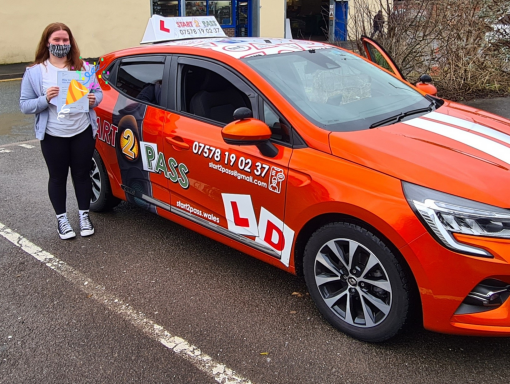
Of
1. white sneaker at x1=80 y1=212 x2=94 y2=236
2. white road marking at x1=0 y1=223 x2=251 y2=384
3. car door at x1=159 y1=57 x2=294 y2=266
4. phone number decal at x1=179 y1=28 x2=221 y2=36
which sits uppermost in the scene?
phone number decal at x1=179 y1=28 x2=221 y2=36

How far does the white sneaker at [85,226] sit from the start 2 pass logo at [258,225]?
1633 millimetres

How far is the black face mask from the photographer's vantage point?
4059 mm

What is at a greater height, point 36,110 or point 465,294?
point 36,110

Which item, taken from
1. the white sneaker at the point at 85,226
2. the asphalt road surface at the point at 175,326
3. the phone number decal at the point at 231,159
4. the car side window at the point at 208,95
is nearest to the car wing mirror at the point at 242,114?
the phone number decal at the point at 231,159

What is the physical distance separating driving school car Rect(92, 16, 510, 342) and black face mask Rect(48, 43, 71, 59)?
53cm

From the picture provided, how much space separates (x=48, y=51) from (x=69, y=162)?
912 millimetres

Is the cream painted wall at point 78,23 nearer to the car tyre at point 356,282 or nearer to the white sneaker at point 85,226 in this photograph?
the white sneaker at point 85,226

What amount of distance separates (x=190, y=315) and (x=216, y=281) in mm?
476

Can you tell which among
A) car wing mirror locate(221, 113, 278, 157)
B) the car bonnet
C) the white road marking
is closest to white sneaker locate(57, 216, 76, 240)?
the white road marking

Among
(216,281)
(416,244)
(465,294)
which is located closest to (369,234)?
(416,244)

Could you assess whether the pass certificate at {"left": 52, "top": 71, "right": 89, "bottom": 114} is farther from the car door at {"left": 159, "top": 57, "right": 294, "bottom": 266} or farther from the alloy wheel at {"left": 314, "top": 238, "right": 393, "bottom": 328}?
the alloy wheel at {"left": 314, "top": 238, "right": 393, "bottom": 328}

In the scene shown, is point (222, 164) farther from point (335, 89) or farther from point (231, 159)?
point (335, 89)

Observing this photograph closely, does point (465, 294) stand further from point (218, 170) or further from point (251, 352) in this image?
point (218, 170)

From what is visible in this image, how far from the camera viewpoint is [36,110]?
404 centimetres
